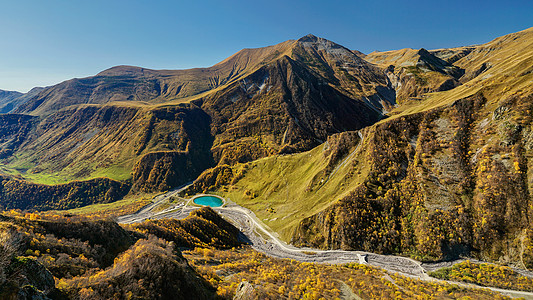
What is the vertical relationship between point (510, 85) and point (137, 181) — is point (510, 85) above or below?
above

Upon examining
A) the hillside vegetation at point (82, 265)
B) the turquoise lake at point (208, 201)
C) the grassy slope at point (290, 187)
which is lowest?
the turquoise lake at point (208, 201)

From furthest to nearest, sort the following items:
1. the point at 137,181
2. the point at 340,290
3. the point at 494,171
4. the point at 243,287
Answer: the point at 137,181 → the point at 494,171 → the point at 340,290 → the point at 243,287

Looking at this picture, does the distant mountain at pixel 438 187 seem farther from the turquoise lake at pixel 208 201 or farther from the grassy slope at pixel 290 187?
the turquoise lake at pixel 208 201

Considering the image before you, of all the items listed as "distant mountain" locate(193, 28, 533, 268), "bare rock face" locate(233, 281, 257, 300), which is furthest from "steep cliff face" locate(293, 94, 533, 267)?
"bare rock face" locate(233, 281, 257, 300)

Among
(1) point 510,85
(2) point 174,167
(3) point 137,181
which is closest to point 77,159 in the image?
(3) point 137,181

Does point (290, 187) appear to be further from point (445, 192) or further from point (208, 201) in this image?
point (445, 192)

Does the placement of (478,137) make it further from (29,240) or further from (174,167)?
(174,167)

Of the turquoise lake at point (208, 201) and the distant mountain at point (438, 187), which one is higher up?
the distant mountain at point (438, 187)

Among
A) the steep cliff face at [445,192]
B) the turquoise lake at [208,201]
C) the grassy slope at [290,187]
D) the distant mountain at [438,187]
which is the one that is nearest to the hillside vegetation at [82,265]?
the steep cliff face at [445,192]
